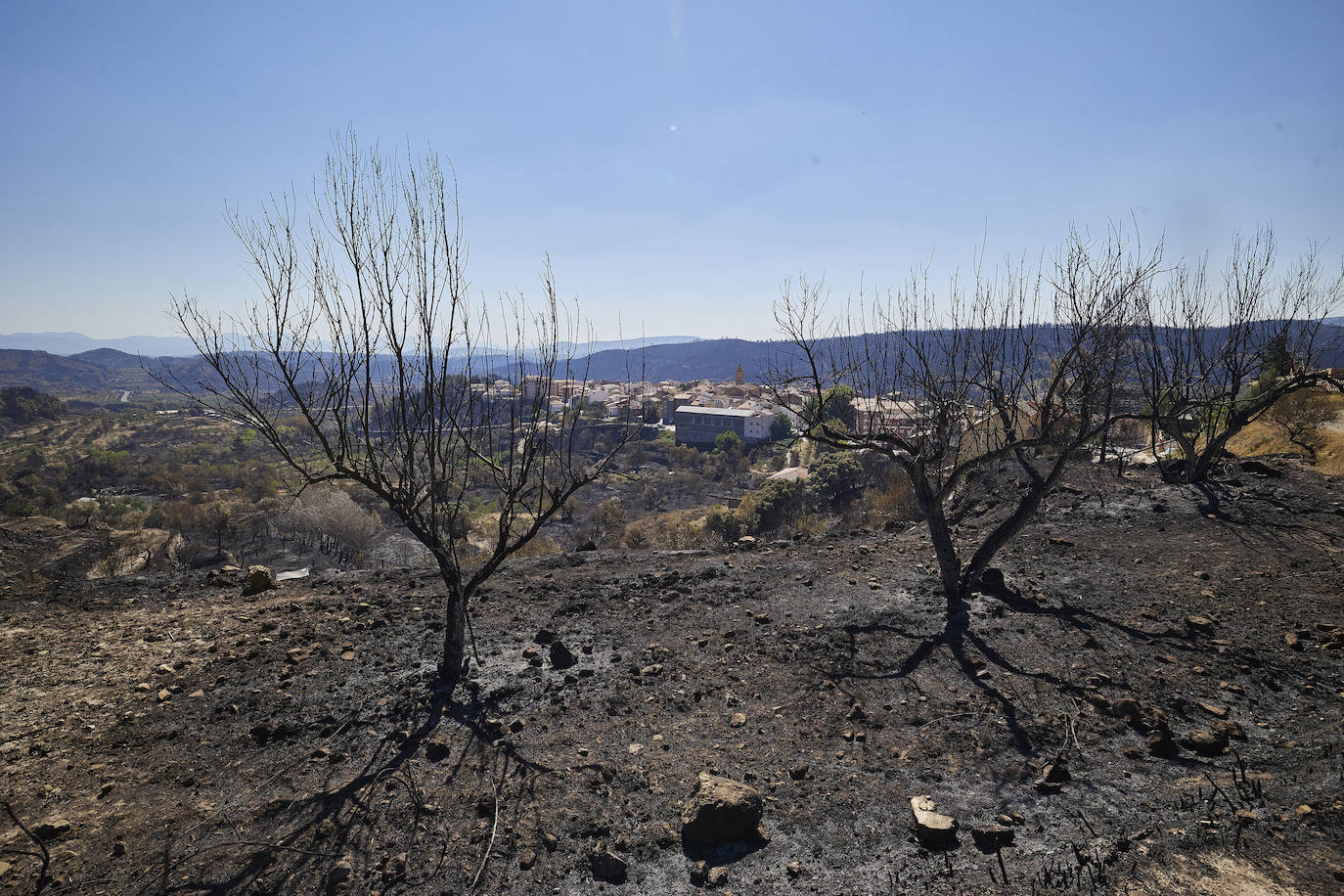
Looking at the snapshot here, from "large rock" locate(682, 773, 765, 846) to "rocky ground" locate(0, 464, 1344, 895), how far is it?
2 cm

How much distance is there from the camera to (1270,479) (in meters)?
9.78

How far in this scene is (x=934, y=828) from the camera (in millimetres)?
3010

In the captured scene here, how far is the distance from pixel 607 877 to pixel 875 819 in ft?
5.03

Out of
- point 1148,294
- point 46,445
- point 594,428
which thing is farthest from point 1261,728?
point 46,445

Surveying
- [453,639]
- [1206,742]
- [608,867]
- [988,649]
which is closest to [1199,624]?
[988,649]

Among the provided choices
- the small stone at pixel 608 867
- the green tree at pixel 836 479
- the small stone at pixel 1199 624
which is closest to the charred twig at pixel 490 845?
the small stone at pixel 608 867

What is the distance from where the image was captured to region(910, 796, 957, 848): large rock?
3.00 metres

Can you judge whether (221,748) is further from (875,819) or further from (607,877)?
(875,819)

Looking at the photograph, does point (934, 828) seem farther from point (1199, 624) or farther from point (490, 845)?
point (1199, 624)

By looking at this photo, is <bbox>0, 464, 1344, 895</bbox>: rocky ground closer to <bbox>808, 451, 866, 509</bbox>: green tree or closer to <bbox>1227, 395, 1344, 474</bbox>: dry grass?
<bbox>1227, 395, 1344, 474</bbox>: dry grass

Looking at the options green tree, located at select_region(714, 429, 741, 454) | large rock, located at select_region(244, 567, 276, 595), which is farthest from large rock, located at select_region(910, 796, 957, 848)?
green tree, located at select_region(714, 429, 741, 454)

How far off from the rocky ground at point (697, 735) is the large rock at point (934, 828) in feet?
0.06

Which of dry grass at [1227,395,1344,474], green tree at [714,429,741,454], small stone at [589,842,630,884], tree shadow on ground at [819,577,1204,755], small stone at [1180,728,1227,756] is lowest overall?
green tree at [714,429,741,454]

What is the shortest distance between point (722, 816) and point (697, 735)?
105 centimetres
